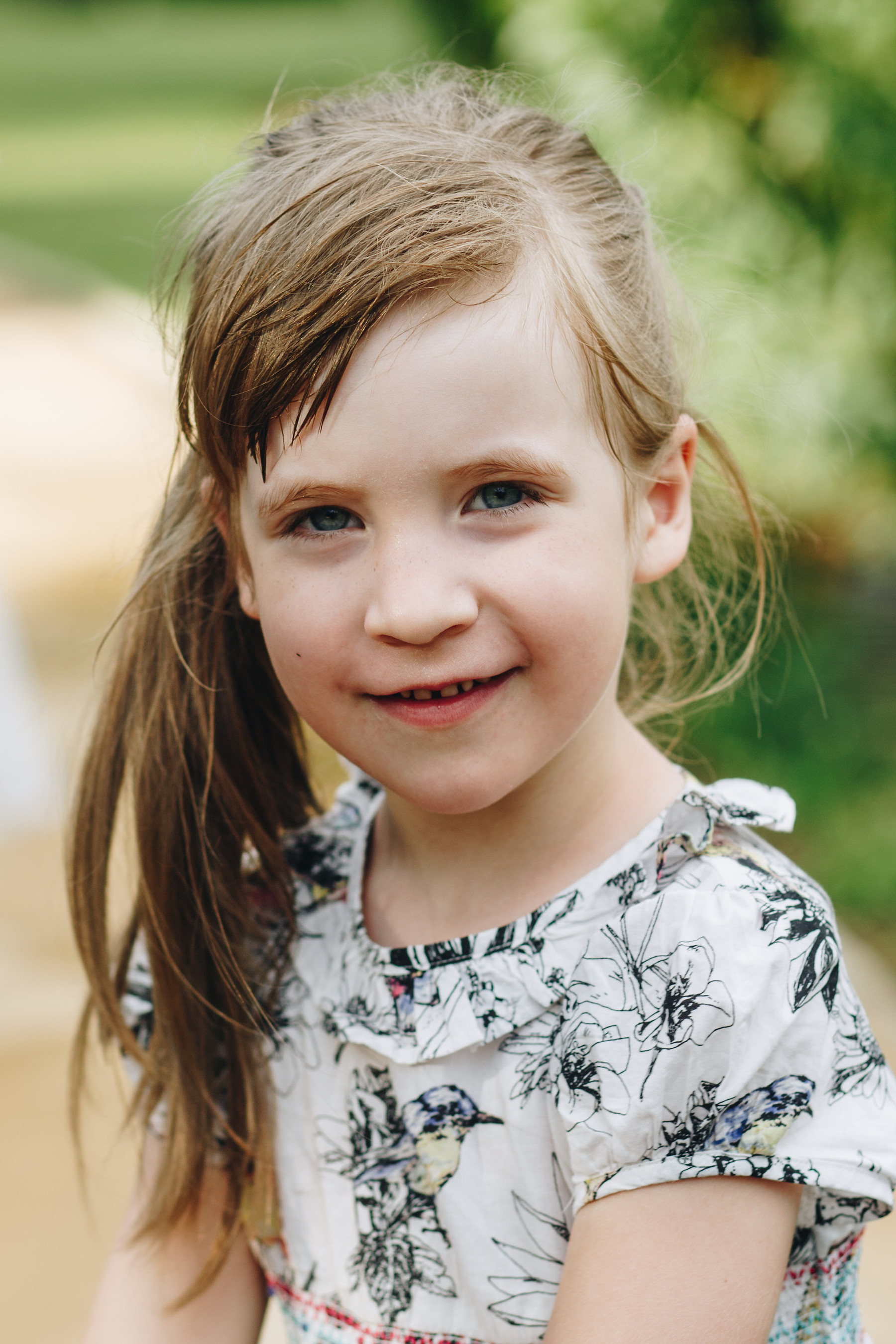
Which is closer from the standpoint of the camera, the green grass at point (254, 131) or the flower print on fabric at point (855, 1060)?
the flower print on fabric at point (855, 1060)

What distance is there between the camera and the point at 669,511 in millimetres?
1339

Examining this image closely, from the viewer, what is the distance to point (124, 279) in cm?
1359

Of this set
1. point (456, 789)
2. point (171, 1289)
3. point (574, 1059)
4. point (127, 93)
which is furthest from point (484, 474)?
point (127, 93)

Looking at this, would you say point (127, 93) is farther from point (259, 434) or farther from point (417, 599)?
point (417, 599)

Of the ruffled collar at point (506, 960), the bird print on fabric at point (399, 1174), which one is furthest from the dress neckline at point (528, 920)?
the bird print on fabric at point (399, 1174)

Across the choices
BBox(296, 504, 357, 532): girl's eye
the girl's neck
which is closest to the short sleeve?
the girl's neck

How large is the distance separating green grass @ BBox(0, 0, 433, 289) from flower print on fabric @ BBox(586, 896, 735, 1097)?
11041 mm

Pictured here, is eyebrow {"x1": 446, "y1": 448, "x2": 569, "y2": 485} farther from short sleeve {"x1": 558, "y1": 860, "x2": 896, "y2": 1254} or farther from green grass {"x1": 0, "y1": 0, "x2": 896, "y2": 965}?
green grass {"x1": 0, "y1": 0, "x2": 896, "y2": 965}

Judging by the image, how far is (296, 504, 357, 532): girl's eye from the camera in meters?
1.15

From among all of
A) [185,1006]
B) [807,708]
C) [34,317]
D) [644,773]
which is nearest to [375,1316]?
[185,1006]

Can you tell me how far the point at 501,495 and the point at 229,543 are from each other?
0.34 m

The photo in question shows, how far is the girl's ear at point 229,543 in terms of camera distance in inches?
52.2

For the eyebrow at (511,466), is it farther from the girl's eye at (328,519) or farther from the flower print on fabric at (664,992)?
the flower print on fabric at (664,992)

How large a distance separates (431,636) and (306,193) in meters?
0.40
